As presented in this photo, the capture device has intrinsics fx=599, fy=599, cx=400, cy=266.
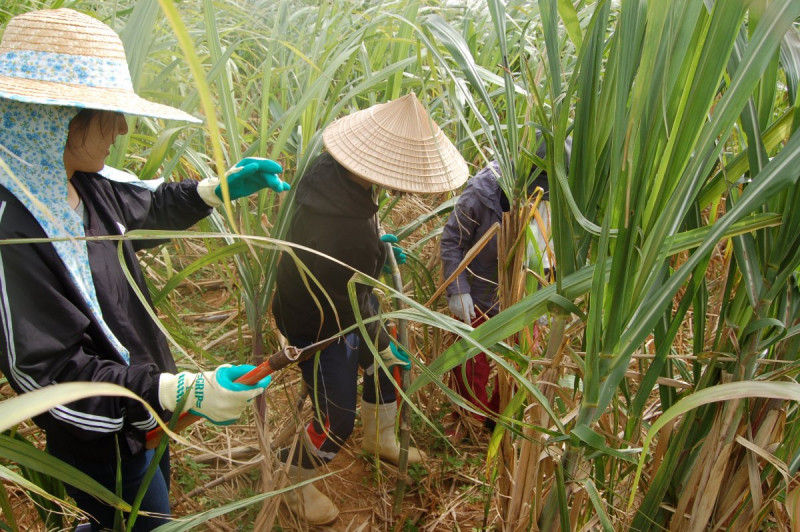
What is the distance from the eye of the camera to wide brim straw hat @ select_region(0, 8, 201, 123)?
96 centimetres

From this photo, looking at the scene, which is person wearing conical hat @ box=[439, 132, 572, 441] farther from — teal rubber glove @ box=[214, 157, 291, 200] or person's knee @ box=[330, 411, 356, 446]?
teal rubber glove @ box=[214, 157, 291, 200]

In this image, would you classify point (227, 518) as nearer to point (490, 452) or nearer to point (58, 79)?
point (490, 452)

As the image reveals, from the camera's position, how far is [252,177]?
4.41 ft

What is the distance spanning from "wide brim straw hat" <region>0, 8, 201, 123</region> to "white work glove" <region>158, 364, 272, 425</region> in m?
0.46

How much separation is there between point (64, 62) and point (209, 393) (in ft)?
1.99

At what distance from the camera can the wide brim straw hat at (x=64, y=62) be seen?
0.96 m

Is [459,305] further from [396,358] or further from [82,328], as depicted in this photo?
[82,328]

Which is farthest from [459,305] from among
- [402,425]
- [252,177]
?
Answer: [252,177]

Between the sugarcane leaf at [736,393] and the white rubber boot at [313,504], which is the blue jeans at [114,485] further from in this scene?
the sugarcane leaf at [736,393]

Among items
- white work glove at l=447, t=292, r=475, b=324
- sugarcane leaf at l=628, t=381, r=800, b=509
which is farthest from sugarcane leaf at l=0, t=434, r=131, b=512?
white work glove at l=447, t=292, r=475, b=324

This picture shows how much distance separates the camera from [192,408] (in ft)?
3.57

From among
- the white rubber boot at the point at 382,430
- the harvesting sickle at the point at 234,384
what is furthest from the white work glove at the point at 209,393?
the white rubber boot at the point at 382,430

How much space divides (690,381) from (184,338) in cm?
106

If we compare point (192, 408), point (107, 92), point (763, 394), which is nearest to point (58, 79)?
point (107, 92)
